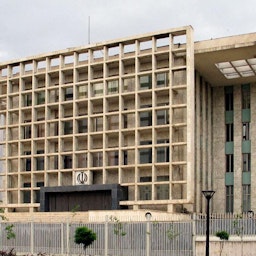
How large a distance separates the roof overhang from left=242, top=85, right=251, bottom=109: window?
59cm

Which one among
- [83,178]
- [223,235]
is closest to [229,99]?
[83,178]

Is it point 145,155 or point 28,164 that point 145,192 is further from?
point 28,164

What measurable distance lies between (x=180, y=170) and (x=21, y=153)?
50.8ft

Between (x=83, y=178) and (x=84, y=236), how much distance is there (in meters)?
18.2

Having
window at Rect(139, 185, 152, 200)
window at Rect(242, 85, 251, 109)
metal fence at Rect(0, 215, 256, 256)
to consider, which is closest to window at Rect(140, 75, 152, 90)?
window at Rect(139, 185, 152, 200)

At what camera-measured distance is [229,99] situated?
5684 cm

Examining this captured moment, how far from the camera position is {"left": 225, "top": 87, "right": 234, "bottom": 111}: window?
56644 mm

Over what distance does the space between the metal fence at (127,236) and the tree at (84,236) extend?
3.13ft

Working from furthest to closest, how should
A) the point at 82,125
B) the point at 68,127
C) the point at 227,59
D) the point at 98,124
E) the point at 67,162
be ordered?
the point at 68,127 < the point at 67,162 < the point at 82,125 < the point at 98,124 < the point at 227,59

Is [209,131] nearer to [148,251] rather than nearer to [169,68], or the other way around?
[169,68]

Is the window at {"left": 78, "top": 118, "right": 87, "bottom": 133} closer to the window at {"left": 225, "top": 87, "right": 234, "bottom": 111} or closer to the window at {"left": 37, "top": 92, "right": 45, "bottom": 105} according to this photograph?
the window at {"left": 37, "top": 92, "right": 45, "bottom": 105}

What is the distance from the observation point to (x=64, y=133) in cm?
5562

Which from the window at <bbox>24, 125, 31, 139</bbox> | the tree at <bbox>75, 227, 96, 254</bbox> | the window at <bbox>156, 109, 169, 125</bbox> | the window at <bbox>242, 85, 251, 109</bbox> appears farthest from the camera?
the window at <bbox>24, 125, 31, 139</bbox>

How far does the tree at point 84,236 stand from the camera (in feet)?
116
